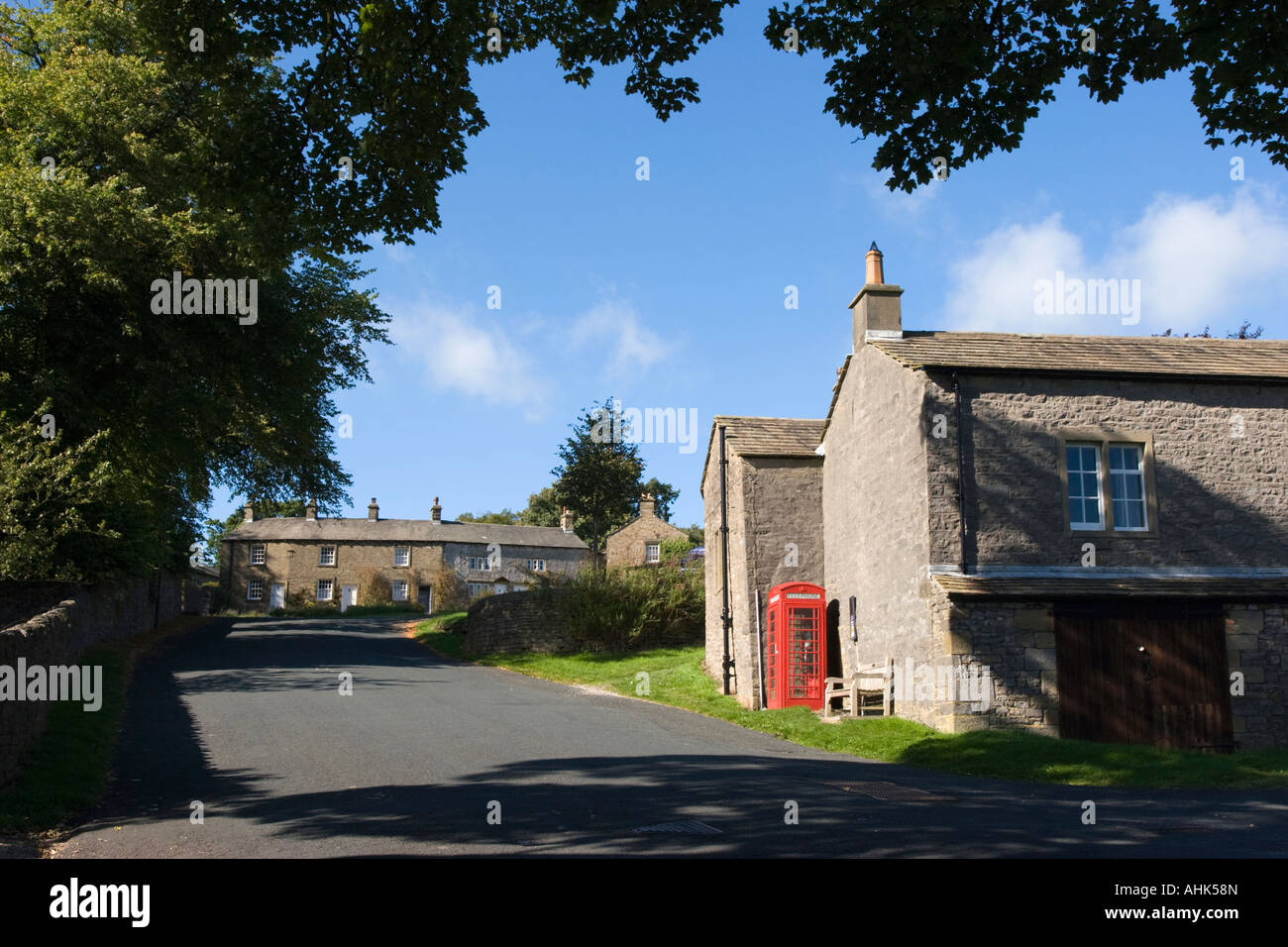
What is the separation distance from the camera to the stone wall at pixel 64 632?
412 inches

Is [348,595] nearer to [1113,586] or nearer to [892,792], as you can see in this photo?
[1113,586]

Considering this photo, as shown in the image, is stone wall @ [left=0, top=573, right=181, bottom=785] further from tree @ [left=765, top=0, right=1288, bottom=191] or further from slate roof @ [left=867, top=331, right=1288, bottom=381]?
slate roof @ [left=867, top=331, right=1288, bottom=381]

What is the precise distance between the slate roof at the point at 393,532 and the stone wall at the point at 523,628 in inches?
1237

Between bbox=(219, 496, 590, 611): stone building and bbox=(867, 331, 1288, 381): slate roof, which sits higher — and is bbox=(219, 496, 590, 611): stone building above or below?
below

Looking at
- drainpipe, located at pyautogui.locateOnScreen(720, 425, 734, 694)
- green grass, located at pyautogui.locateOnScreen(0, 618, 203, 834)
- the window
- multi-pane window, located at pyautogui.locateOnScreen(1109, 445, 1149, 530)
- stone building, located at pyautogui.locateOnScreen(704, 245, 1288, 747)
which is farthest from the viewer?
drainpipe, located at pyautogui.locateOnScreen(720, 425, 734, 694)

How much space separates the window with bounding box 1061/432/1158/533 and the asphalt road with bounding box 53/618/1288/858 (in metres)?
6.14

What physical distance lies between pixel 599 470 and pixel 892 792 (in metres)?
43.4

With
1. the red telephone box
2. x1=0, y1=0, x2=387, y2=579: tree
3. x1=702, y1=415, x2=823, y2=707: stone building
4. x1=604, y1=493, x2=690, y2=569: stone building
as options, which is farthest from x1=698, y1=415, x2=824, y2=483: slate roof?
x1=604, y1=493, x2=690, y2=569: stone building

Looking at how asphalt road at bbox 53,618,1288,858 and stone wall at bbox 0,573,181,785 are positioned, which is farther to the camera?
stone wall at bbox 0,573,181,785

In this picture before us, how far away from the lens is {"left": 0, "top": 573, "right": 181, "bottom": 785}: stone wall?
34.3 ft

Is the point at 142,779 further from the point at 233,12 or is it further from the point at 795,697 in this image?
the point at 795,697

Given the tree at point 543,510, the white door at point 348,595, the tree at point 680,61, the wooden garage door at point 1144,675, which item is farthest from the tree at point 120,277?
the tree at point 543,510

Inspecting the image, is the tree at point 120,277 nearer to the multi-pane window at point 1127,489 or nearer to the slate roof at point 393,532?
the multi-pane window at point 1127,489
